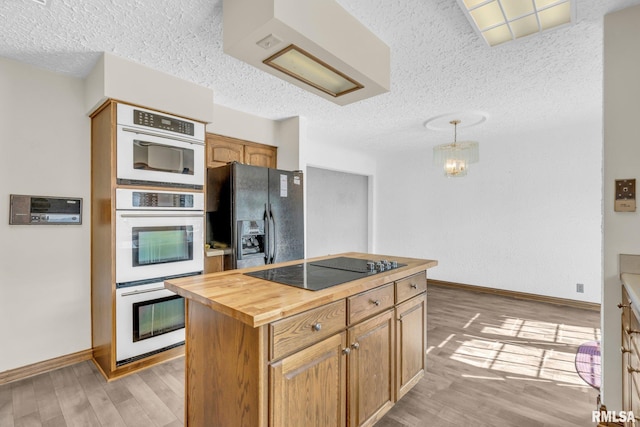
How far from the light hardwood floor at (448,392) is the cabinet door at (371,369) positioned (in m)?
0.22

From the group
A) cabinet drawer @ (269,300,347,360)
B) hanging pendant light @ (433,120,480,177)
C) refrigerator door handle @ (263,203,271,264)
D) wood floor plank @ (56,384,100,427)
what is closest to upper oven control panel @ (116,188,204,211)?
refrigerator door handle @ (263,203,271,264)

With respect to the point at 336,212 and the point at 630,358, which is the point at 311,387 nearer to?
the point at 630,358

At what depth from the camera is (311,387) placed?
4.43 ft

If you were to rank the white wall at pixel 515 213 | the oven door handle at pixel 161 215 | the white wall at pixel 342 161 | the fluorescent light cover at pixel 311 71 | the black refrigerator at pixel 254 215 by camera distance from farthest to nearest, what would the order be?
the white wall at pixel 342 161, the white wall at pixel 515 213, the black refrigerator at pixel 254 215, the oven door handle at pixel 161 215, the fluorescent light cover at pixel 311 71

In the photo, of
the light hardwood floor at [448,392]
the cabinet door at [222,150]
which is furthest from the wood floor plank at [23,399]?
the cabinet door at [222,150]

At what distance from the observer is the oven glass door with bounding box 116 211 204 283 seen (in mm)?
2453

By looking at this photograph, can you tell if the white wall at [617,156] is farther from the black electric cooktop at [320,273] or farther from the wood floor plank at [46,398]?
the wood floor plank at [46,398]

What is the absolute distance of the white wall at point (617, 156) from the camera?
1761mm

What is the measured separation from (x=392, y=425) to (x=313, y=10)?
2.36 m

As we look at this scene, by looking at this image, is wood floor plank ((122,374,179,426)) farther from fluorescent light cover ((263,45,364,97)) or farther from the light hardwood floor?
fluorescent light cover ((263,45,364,97))

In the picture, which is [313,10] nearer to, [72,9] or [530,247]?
[72,9]

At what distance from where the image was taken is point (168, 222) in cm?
271

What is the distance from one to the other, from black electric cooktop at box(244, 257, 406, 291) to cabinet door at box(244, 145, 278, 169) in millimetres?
1982

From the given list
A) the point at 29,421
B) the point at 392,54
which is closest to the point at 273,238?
the point at 392,54
